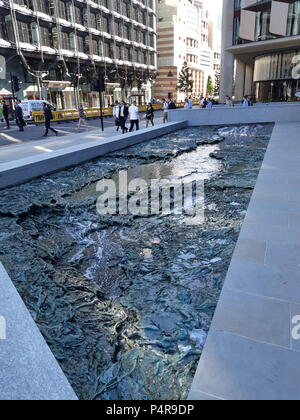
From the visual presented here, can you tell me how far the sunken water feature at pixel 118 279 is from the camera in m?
2.43

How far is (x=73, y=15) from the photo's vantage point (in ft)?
124

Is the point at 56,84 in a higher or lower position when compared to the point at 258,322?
higher

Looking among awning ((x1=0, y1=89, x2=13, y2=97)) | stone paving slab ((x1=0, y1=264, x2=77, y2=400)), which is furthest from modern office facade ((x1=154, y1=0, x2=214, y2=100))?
stone paving slab ((x1=0, y1=264, x2=77, y2=400))

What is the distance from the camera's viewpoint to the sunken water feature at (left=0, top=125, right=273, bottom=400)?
243 cm

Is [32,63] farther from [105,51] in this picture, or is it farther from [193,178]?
[193,178]

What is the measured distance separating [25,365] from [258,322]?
179 cm

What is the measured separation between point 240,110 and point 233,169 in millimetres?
12718

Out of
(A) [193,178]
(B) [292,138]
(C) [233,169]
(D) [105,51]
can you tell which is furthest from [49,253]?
(D) [105,51]

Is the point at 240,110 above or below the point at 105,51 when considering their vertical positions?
below

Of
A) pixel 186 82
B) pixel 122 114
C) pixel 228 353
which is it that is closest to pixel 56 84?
pixel 122 114

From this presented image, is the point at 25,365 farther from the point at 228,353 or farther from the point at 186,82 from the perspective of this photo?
the point at 186,82

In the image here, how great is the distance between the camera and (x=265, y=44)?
3219cm

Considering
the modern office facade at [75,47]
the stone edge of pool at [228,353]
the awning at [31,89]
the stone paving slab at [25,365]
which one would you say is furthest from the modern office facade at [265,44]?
the stone paving slab at [25,365]
